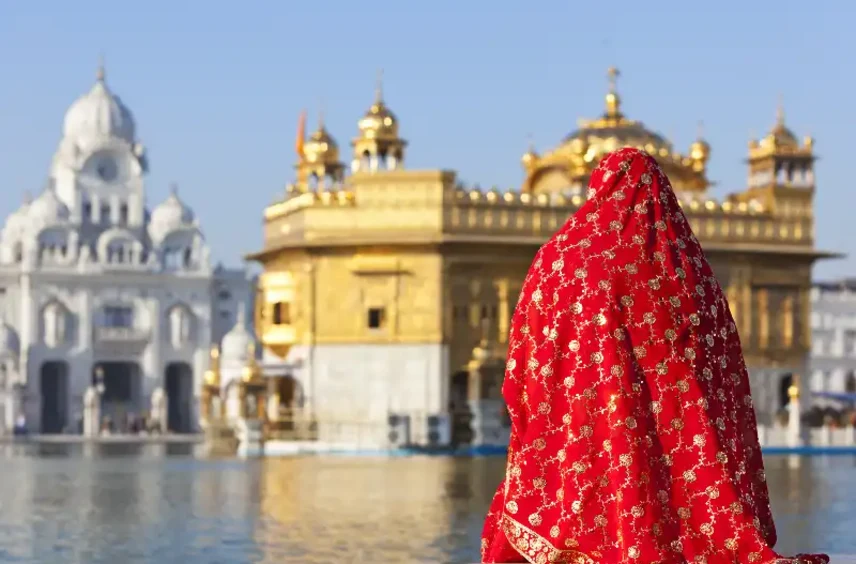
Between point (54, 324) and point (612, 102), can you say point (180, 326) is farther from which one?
point (612, 102)

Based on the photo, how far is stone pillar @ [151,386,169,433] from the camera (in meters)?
62.1

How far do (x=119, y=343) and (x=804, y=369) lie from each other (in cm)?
3062

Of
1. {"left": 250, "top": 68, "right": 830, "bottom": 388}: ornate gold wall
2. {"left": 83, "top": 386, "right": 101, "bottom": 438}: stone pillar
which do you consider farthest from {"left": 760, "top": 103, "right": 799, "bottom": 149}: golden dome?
{"left": 83, "top": 386, "right": 101, "bottom": 438}: stone pillar

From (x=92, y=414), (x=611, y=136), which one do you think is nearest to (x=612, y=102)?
(x=611, y=136)

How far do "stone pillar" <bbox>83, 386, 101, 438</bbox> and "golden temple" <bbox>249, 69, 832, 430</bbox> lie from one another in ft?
71.7

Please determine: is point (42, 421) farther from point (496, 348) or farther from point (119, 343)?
point (496, 348)

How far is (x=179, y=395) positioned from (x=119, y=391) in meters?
2.04

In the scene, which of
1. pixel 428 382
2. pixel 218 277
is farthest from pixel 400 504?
pixel 218 277

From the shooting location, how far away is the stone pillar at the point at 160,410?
62125mm

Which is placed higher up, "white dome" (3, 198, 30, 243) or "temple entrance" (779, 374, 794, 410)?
"white dome" (3, 198, 30, 243)

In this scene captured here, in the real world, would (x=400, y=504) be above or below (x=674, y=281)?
below

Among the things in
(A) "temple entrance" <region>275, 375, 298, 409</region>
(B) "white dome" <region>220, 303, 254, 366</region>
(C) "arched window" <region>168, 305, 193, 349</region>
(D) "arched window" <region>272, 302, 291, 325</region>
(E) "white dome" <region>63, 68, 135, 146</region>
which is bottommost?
(A) "temple entrance" <region>275, 375, 298, 409</region>

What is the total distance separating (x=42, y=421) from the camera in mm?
64312

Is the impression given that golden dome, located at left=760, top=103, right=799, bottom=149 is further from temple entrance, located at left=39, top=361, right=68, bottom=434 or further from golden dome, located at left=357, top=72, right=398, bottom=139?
temple entrance, located at left=39, top=361, right=68, bottom=434
